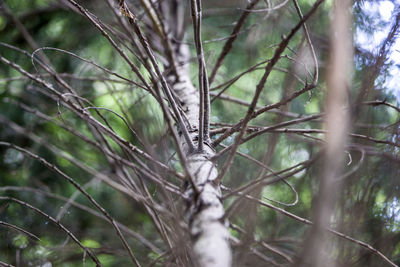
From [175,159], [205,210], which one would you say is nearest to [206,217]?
[205,210]

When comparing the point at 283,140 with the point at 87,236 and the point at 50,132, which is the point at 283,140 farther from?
the point at 50,132

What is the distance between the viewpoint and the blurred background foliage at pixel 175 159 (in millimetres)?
1115

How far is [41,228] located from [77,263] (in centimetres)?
25

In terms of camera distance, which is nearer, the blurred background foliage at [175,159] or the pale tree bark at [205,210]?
the pale tree bark at [205,210]

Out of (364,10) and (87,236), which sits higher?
(364,10)

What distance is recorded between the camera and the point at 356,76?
1373 mm

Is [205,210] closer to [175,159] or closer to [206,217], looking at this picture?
[206,217]

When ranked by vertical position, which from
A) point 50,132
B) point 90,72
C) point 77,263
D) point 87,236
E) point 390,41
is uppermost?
point 90,72

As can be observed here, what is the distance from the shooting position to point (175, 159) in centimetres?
105

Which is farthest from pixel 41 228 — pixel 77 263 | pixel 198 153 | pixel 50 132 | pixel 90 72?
pixel 198 153

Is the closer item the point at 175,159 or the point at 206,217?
the point at 206,217

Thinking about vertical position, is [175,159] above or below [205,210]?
above

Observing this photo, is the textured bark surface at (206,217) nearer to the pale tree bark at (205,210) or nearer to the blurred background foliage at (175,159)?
the pale tree bark at (205,210)

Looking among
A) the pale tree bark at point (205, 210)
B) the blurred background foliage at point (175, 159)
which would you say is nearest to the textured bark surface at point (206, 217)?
the pale tree bark at point (205, 210)
